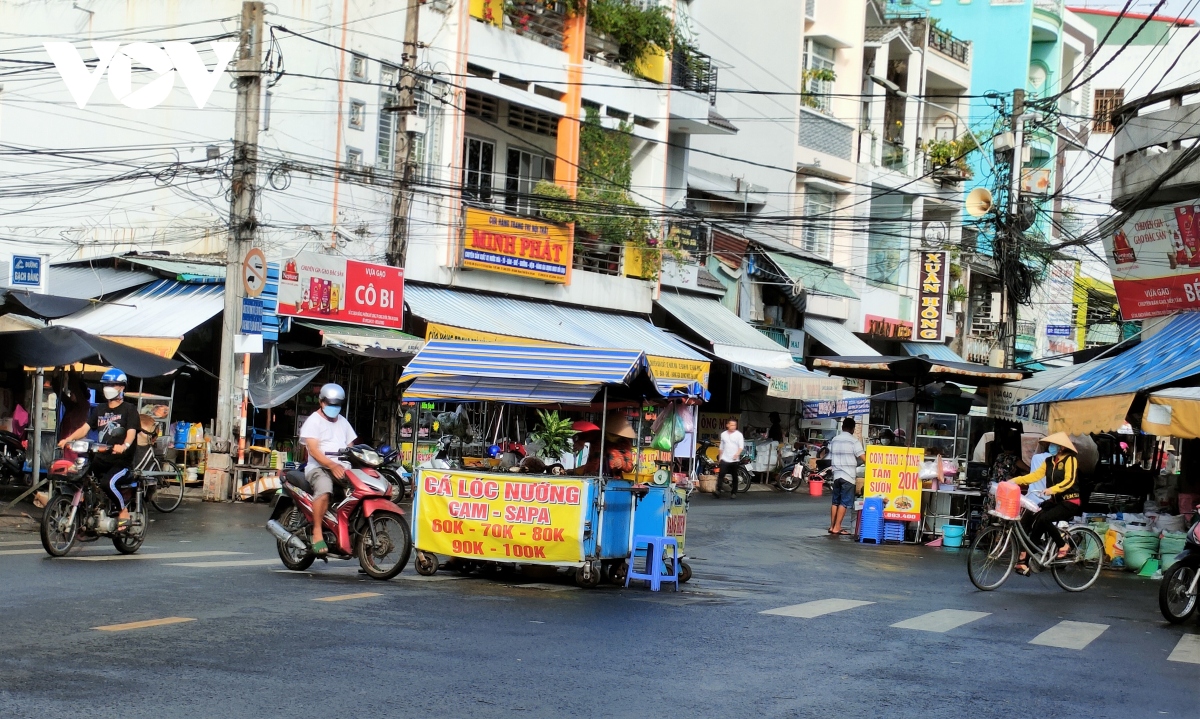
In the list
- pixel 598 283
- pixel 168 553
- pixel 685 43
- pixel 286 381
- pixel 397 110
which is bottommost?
pixel 168 553

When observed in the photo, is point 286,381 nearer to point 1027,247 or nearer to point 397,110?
Result: point 397,110

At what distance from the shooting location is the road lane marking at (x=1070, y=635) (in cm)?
1127

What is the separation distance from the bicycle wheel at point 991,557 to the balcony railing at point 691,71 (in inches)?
909

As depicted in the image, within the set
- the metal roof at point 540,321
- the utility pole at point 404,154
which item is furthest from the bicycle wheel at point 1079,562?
the utility pole at point 404,154

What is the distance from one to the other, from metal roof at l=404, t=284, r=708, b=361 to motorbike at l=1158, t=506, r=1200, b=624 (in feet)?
52.7

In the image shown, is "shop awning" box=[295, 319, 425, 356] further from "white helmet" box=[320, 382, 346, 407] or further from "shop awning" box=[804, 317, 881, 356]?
"shop awning" box=[804, 317, 881, 356]

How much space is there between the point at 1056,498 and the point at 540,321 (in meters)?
16.9

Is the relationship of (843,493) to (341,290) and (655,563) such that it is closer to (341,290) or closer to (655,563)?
(655,563)

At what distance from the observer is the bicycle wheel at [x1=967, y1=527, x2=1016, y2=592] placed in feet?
51.2

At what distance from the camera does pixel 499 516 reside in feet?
44.6

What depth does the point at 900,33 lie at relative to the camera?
46094 millimetres

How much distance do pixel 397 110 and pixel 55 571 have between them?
1716cm

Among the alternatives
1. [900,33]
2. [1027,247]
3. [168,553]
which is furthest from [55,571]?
[900,33]

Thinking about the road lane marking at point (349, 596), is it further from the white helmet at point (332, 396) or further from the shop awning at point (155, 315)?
the shop awning at point (155, 315)
